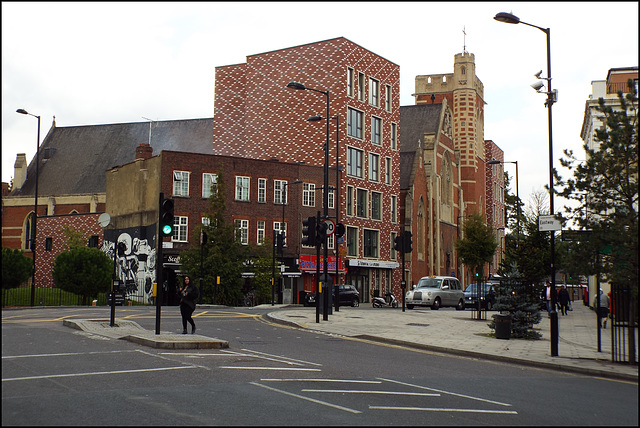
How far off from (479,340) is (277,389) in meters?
11.0

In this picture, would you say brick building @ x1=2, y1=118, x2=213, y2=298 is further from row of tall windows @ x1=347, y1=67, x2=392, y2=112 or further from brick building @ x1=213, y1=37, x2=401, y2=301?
row of tall windows @ x1=347, y1=67, x2=392, y2=112

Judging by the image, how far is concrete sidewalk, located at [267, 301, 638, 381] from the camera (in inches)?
576

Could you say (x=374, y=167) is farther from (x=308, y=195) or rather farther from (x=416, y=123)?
(x=416, y=123)

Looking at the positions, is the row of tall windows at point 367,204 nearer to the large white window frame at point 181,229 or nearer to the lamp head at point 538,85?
the large white window frame at point 181,229

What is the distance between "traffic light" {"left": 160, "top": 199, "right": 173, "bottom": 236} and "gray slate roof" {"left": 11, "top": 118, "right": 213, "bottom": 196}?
2315 inches

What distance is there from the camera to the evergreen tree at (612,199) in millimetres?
14508

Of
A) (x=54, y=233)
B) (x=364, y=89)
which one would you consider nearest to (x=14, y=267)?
(x=364, y=89)

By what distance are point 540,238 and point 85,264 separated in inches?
961

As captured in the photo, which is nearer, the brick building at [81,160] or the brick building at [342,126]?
the brick building at [342,126]

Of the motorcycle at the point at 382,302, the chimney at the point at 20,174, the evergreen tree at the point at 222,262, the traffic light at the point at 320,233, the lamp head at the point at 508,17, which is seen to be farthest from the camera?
the chimney at the point at 20,174

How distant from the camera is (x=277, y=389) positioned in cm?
A: 1034

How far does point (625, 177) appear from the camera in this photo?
49.3ft

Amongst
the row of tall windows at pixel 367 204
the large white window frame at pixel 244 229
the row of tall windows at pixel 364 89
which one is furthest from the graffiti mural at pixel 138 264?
the row of tall windows at pixel 364 89

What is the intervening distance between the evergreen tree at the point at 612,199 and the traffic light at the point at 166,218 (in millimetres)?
9567
